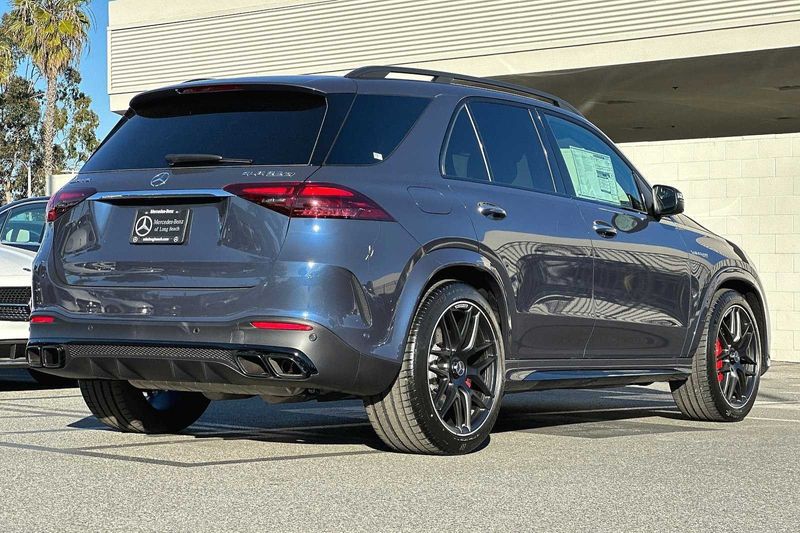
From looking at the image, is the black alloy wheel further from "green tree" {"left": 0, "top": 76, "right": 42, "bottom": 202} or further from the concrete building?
"green tree" {"left": 0, "top": 76, "right": 42, "bottom": 202}

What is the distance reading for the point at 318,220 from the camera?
590 centimetres

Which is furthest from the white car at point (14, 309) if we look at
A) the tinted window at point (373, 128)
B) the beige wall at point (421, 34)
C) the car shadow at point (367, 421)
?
the beige wall at point (421, 34)

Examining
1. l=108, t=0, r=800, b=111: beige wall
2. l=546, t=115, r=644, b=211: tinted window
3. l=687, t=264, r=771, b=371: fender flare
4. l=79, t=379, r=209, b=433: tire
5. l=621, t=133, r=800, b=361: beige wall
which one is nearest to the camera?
l=79, t=379, r=209, b=433: tire

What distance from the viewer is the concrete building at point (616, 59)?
660 inches

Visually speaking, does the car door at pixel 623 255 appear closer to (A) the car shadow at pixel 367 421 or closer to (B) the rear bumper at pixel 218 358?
(A) the car shadow at pixel 367 421

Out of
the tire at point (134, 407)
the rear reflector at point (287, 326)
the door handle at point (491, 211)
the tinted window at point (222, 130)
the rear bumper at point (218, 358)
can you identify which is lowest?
the tire at point (134, 407)

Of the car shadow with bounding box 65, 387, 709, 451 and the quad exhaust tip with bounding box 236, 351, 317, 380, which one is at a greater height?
the quad exhaust tip with bounding box 236, 351, 317, 380

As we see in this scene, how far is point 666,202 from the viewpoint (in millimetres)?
8328

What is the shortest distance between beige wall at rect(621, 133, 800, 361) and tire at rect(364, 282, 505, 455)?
34.6 feet

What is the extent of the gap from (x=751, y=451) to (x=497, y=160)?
77.9 inches

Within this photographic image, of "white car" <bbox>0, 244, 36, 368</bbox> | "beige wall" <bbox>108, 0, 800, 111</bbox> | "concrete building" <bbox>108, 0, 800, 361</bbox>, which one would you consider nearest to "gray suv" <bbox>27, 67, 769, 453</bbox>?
"white car" <bbox>0, 244, 36, 368</bbox>

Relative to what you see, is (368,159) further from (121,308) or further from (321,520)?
(321,520)

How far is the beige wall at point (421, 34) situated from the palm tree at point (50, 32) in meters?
19.1

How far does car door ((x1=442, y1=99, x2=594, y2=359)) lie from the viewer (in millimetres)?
6766
